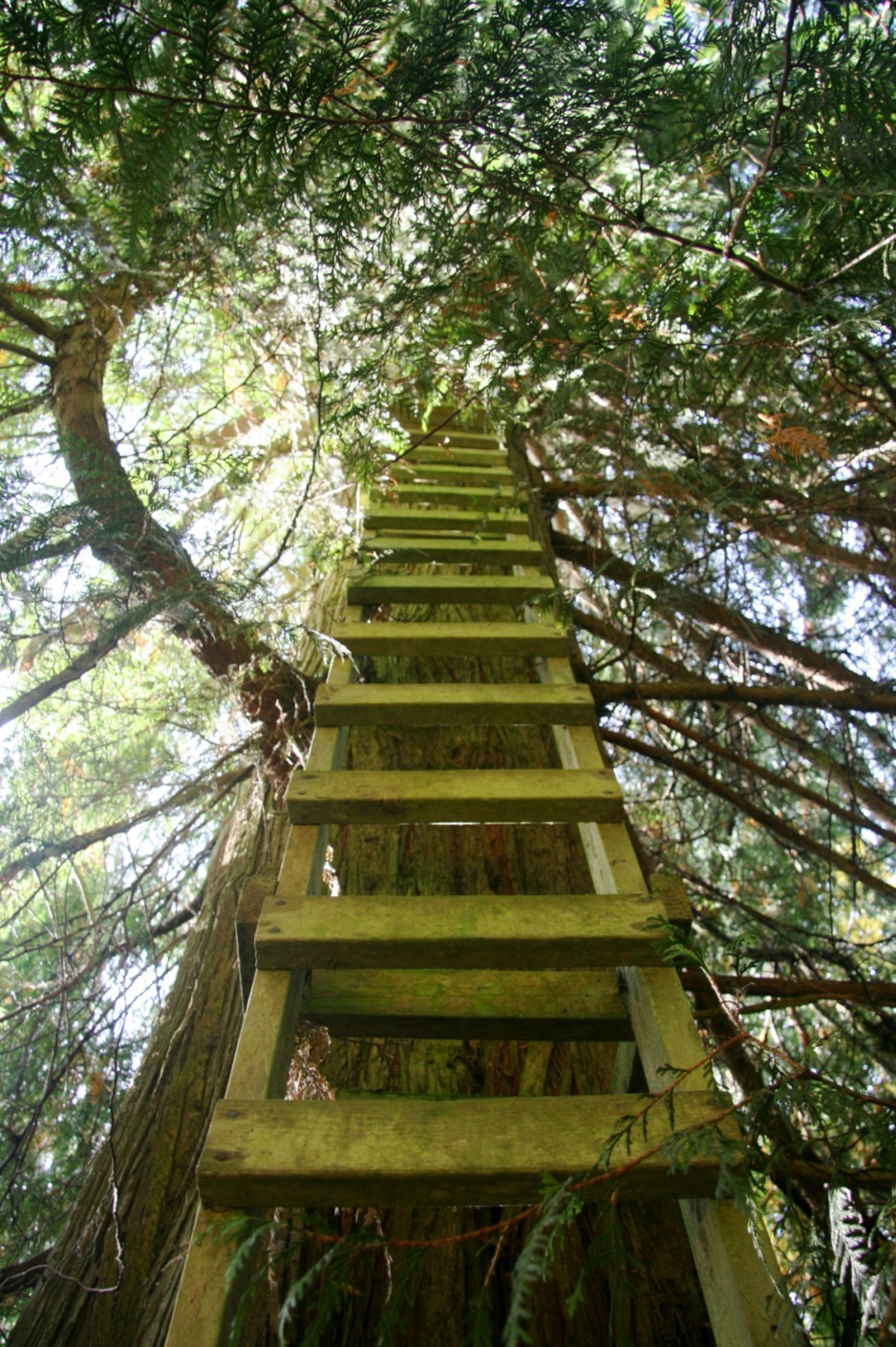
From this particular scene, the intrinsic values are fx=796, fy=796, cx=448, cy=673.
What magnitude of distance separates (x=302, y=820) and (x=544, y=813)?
51cm

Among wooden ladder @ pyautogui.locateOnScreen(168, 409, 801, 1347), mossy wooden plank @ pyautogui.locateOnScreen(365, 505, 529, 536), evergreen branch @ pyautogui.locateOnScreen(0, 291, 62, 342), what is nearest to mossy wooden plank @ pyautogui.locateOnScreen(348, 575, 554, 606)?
wooden ladder @ pyautogui.locateOnScreen(168, 409, 801, 1347)

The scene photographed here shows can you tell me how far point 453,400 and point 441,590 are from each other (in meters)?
1.15

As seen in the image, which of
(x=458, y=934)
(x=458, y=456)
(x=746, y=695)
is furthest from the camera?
(x=458, y=456)

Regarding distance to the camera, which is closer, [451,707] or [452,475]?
[451,707]

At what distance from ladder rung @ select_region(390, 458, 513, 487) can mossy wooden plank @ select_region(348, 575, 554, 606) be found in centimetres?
112

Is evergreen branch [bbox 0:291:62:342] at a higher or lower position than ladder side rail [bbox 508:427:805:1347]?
higher

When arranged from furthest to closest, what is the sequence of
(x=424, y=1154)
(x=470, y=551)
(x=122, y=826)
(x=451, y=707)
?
(x=470, y=551), (x=122, y=826), (x=451, y=707), (x=424, y=1154)

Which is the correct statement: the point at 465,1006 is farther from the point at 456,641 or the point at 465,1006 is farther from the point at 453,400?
the point at 453,400

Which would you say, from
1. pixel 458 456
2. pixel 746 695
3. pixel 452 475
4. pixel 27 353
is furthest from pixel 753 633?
pixel 27 353

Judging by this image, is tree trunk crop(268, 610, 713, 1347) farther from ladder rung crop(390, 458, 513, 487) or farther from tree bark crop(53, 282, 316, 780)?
ladder rung crop(390, 458, 513, 487)

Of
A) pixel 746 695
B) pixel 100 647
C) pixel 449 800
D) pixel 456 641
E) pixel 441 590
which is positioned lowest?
pixel 449 800

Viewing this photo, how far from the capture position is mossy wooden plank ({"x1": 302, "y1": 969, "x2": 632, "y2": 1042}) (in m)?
1.48

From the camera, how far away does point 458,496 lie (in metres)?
3.58

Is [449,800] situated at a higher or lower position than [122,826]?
lower
